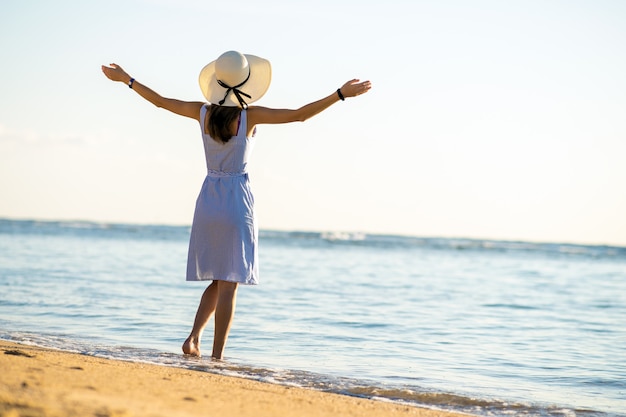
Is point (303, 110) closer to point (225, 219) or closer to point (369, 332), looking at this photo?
point (225, 219)

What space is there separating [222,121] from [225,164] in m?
0.27

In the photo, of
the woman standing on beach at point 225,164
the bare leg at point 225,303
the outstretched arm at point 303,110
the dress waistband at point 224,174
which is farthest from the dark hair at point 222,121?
the bare leg at point 225,303

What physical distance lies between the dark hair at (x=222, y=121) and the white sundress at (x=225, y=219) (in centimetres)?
5

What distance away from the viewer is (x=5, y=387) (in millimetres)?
3271

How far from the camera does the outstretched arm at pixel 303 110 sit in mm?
4371

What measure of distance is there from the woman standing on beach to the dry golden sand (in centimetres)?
69

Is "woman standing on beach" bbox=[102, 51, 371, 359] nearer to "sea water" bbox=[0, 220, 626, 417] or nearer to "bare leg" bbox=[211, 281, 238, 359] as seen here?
"bare leg" bbox=[211, 281, 238, 359]

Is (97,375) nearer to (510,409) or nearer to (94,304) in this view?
(510,409)

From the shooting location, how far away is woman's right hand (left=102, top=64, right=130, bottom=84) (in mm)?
4918

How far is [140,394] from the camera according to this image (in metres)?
3.42

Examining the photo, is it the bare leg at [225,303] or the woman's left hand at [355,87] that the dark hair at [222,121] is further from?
the bare leg at [225,303]

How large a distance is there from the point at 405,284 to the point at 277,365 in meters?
7.42

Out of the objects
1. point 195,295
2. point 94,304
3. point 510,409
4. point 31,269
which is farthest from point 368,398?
point 31,269

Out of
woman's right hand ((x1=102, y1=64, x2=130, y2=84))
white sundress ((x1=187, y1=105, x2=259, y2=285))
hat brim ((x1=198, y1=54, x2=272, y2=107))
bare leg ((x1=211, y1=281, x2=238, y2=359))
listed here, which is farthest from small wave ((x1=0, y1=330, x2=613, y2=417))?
woman's right hand ((x1=102, y1=64, x2=130, y2=84))
